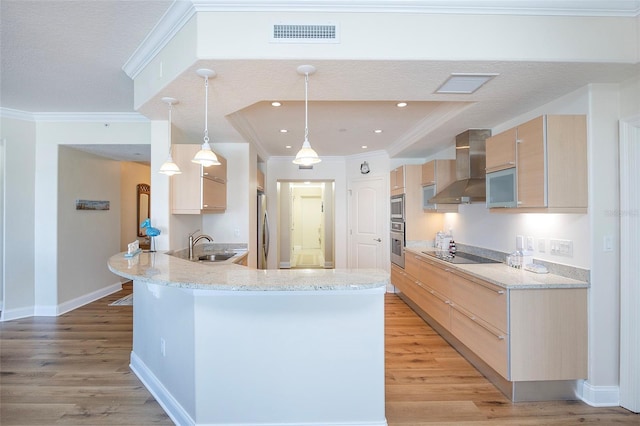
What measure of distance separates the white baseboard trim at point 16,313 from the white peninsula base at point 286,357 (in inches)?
148

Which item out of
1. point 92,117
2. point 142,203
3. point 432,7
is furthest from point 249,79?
point 142,203

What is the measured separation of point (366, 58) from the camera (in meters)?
1.91

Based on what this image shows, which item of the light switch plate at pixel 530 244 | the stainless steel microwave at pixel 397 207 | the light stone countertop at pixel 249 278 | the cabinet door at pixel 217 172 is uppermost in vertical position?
the cabinet door at pixel 217 172

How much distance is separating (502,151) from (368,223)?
10.4 feet

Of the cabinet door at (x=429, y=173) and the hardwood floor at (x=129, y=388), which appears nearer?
the hardwood floor at (x=129, y=388)

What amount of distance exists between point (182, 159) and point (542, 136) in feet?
10.5

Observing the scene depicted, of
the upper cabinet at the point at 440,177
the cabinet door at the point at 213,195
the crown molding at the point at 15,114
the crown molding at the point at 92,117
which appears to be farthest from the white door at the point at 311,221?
the crown molding at the point at 15,114

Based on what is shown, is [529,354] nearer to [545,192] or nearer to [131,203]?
[545,192]

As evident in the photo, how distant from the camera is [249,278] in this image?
174cm

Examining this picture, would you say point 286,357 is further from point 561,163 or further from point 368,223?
point 368,223

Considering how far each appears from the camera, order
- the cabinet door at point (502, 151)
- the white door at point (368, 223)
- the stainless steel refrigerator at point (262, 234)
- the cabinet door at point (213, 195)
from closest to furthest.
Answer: the cabinet door at point (502, 151) → the cabinet door at point (213, 195) → the stainless steel refrigerator at point (262, 234) → the white door at point (368, 223)

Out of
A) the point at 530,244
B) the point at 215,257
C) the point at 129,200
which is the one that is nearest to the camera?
the point at 530,244

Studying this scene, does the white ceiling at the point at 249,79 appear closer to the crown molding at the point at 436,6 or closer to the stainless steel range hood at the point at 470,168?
the crown molding at the point at 436,6

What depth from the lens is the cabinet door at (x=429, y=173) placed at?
4.17 meters
